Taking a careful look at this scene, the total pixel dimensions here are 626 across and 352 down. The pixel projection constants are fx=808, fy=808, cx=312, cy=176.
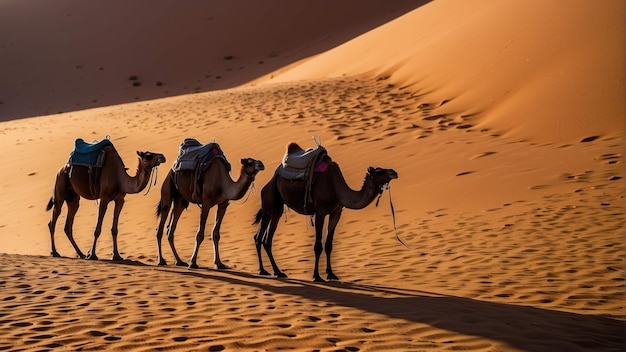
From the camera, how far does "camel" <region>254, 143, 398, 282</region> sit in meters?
8.93

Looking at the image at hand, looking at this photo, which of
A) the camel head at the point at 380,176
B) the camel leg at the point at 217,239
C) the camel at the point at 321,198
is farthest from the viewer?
the camel leg at the point at 217,239

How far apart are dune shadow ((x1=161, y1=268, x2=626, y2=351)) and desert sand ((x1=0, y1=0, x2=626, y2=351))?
28 mm

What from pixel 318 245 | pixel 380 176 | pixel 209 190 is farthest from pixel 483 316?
pixel 209 190

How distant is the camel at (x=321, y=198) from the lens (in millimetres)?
8930

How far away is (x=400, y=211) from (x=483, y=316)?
256 inches

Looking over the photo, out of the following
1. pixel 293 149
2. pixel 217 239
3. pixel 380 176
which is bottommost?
pixel 217 239

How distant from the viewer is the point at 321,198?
9.25m

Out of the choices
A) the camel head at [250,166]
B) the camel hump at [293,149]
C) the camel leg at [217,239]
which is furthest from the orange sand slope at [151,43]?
the camel head at [250,166]

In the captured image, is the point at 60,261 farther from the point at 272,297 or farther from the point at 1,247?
the point at 1,247

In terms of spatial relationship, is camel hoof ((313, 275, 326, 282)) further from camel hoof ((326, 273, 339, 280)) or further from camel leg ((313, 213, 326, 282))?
camel hoof ((326, 273, 339, 280))

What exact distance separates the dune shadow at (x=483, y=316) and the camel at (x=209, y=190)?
5.58ft

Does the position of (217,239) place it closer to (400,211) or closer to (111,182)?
(111,182)

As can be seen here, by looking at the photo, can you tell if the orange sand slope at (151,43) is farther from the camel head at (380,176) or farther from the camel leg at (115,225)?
the camel head at (380,176)

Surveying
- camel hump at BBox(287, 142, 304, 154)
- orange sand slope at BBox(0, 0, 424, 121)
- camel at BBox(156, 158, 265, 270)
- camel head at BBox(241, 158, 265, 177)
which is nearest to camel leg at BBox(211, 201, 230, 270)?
camel at BBox(156, 158, 265, 270)
